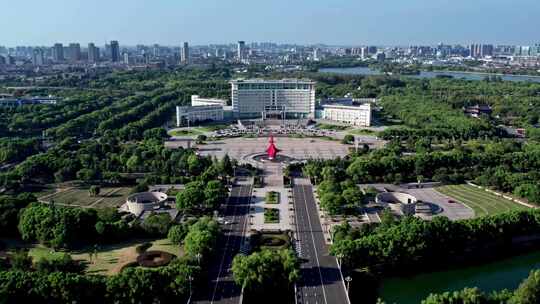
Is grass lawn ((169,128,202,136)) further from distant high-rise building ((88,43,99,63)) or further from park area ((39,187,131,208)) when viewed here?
distant high-rise building ((88,43,99,63))

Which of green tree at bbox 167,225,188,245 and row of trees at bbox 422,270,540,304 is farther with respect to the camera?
green tree at bbox 167,225,188,245

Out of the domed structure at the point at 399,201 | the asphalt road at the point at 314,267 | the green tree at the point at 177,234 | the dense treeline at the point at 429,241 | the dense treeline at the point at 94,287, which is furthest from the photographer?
the domed structure at the point at 399,201

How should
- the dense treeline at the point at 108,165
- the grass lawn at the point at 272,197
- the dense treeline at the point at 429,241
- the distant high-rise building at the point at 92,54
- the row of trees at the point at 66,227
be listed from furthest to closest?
the distant high-rise building at the point at 92,54, the dense treeline at the point at 108,165, the grass lawn at the point at 272,197, the row of trees at the point at 66,227, the dense treeline at the point at 429,241

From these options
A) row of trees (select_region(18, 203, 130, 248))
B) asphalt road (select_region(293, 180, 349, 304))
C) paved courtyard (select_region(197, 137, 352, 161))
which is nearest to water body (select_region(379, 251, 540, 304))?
asphalt road (select_region(293, 180, 349, 304))

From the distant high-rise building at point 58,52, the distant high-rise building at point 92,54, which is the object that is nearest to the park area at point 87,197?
the distant high-rise building at point 92,54

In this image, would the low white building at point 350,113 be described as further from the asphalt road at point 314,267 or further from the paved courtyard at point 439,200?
the asphalt road at point 314,267

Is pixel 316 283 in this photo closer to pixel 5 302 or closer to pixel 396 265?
pixel 396 265
